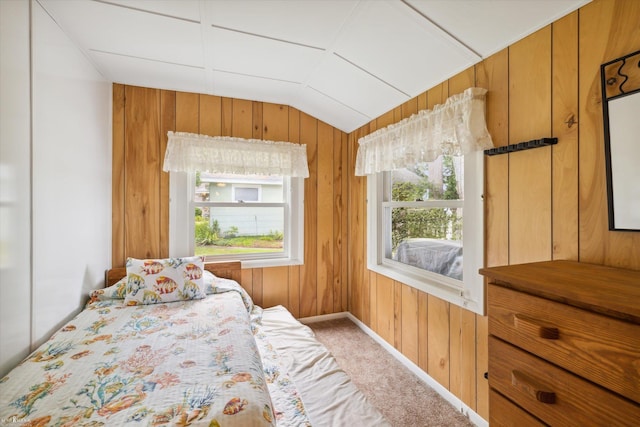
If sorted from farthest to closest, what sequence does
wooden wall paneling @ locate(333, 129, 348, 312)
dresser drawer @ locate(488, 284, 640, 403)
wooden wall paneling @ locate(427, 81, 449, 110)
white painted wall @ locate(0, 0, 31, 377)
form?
wooden wall paneling @ locate(333, 129, 348, 312)
wooden wall paneling @ locate(427, 81, 449, 110)
white painted wall @ locate(0, 0, 31, 377)
dresser drawer @ locate(488, 284, 640, 403)

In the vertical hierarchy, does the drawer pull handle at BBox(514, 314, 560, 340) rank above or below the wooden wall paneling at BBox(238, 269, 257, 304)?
above

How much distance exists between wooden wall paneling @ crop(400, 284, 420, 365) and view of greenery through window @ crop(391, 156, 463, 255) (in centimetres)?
47

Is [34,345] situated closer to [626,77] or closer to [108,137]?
[108,137]

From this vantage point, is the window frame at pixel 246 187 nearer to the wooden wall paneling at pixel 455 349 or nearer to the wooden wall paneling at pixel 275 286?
the wooden wall paneling at pixel 275 286

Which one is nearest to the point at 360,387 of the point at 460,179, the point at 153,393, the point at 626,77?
the point at 153,393

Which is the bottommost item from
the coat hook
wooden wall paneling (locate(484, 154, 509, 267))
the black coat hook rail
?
wooden wall paneling (locate(484, 154, 509, 267))

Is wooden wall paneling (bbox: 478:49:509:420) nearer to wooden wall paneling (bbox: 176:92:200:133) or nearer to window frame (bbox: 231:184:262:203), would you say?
window frame (bbox: 231:184:262:203)

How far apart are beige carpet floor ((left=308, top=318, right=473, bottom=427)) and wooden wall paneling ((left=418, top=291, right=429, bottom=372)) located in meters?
0.14

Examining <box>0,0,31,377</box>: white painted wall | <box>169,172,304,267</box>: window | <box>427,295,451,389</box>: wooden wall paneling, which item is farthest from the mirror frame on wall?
<box>0,0,31,377</box>: white painted wall

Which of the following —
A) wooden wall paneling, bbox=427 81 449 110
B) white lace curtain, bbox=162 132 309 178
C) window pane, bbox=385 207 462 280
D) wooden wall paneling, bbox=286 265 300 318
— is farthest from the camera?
wooden wall paneling, bbox=286 265 300 318

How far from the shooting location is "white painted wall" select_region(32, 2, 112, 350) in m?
1.47

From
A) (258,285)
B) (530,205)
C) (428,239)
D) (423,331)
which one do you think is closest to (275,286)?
(258,285)

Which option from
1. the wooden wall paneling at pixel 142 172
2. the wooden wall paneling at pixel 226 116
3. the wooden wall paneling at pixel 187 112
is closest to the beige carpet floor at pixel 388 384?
the wooden wall paneling at pixel 142 172

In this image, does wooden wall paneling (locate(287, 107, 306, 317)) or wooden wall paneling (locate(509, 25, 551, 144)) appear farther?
wooden wall paneling (locate(287, 107, 306, 317))
